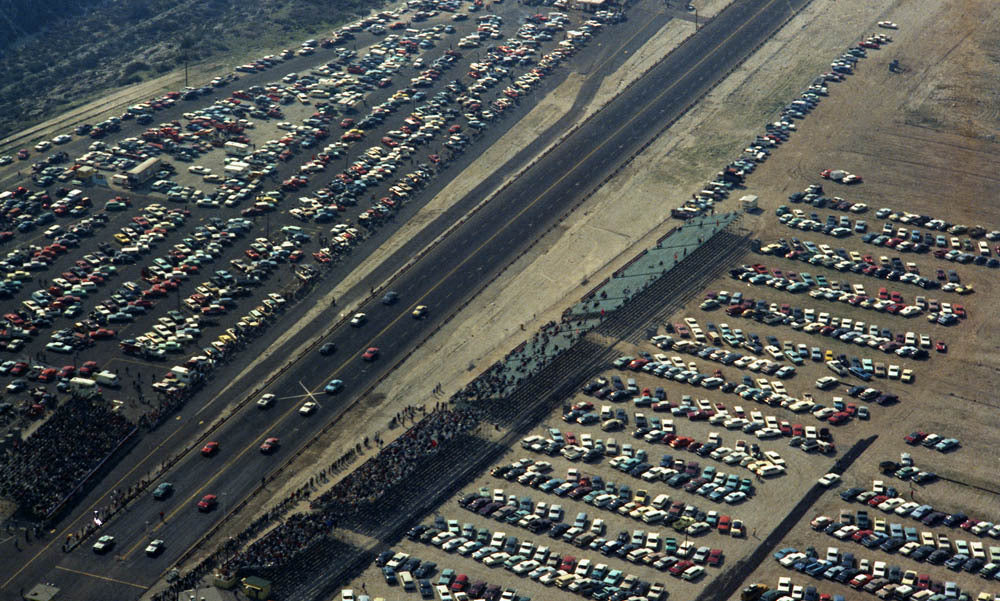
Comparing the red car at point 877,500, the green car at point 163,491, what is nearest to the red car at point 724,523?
the red car at point 877,500

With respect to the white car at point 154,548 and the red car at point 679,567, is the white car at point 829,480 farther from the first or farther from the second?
the white car at point 154,548

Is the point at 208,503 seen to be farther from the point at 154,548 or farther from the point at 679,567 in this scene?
the point at 679,567

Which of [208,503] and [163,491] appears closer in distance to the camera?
[208,503]

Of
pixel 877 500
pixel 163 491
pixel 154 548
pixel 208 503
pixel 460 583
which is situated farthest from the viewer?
pixel 163 491

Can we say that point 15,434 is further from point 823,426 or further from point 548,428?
point 823,426

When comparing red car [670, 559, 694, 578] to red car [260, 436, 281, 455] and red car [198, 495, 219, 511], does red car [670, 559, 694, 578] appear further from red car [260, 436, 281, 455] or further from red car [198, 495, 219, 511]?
red car [198, 495, 219, 511]

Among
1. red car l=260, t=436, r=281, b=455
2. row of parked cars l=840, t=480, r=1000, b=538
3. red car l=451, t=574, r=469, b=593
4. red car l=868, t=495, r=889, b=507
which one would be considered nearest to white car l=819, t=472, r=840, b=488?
row of parked cars l=840, t=480, r=1000, b=538

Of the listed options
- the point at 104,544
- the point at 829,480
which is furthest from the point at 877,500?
the point at 104,544
